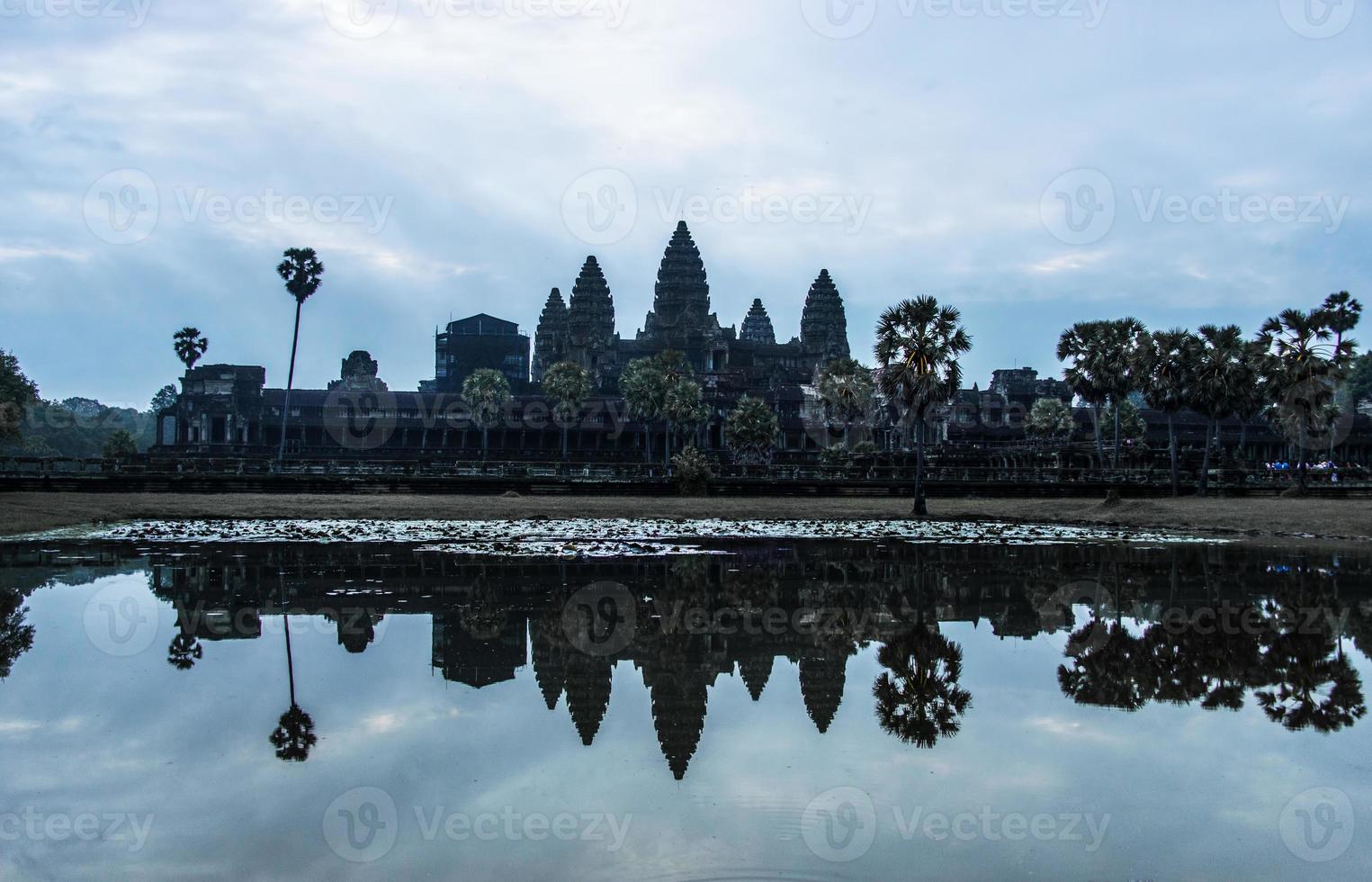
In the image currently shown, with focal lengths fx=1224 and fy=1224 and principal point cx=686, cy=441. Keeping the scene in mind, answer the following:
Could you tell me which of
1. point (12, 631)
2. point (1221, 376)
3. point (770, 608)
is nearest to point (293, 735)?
point (12, 631)

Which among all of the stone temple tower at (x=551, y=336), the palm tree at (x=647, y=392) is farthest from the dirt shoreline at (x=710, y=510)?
the stone temple tower at (x=551, y=336)

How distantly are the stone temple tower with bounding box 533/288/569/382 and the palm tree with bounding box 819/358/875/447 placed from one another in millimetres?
58981

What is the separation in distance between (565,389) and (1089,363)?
4369 centimetres

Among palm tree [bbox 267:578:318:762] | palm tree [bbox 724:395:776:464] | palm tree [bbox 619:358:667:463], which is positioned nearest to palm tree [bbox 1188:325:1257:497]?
palm tree [bbox 724:395:776:464]

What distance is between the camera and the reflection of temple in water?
12523 mm

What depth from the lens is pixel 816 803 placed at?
8.77 meters

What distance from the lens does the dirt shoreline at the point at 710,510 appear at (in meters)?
37.3

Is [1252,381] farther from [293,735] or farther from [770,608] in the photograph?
[293,735]

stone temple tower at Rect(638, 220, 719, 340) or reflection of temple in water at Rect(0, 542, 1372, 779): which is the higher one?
stone temple tower at Rect(638, 220, 719, 340)

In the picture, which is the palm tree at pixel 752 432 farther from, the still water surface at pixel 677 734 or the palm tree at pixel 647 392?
the still water surface at pixel 677 734

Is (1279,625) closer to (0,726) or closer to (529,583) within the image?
(529,583)

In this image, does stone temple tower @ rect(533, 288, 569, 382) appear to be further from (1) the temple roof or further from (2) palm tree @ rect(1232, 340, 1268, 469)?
(2) palm tree @ rect(1232, 340, 1268, 469)

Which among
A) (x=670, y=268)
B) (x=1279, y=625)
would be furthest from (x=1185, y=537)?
(x=670, y=268)

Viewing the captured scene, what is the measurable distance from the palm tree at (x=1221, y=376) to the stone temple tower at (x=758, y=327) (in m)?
98.6
